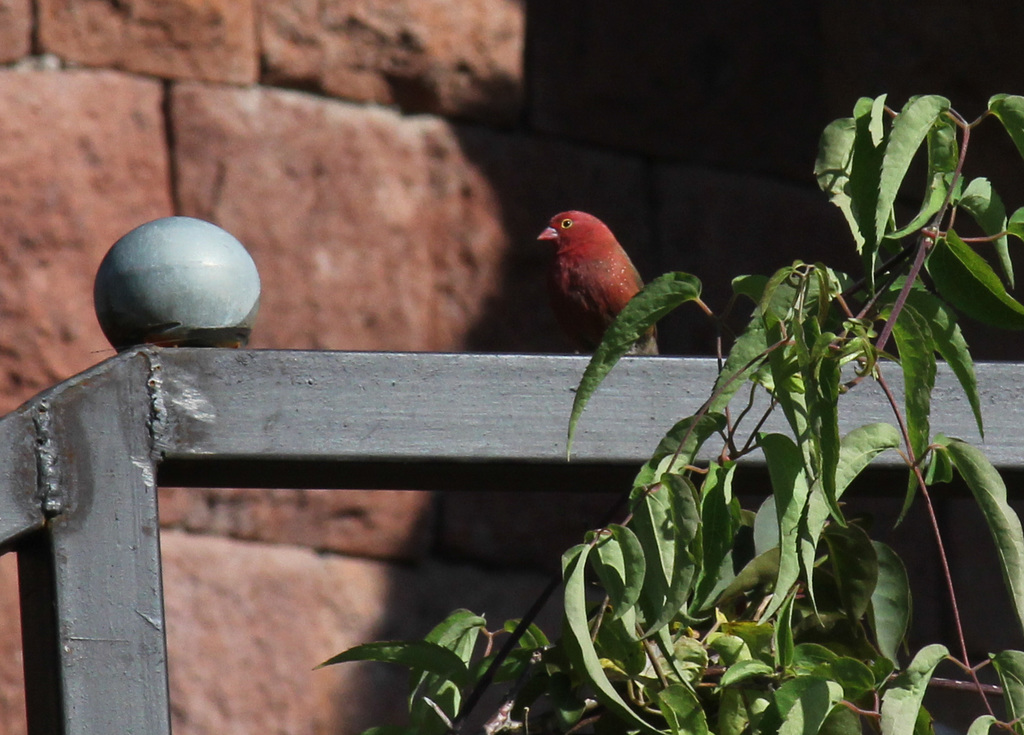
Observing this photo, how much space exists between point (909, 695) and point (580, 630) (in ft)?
0.64

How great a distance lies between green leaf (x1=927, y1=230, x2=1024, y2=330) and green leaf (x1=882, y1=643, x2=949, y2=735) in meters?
0.21

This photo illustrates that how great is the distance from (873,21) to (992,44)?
0.26 metres

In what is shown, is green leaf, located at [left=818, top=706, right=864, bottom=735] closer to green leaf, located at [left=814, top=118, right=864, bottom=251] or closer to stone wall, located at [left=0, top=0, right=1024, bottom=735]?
green leaf, located at [left=814, top=118, right=864, bottom=251]

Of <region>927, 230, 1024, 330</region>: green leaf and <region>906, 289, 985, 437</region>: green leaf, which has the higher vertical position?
<region>927, 230, 1024, 330</region>: green leaf

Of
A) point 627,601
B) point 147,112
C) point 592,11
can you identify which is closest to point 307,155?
point 147,112

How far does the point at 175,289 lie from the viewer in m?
1.15

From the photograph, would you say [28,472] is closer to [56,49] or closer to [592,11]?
[56,49]

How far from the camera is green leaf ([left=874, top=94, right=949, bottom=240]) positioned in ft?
2.71

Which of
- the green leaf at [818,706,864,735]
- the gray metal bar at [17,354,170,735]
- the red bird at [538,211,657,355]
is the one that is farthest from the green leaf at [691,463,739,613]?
the red bird at [538,211,657,355]

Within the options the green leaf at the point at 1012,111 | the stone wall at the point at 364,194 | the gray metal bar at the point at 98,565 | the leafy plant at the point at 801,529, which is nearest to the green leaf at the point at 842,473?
the leafy plant at the point at 801,529

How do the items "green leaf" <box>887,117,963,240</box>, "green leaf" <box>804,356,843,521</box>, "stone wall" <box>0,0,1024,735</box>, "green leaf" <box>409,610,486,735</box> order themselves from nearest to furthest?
1. "green leaf" <box>804,356,843,521</box>
2. "green leaf" <box>887,117,963,240</box>
3. "green leaf" <box>409,610,486,735</box>
4. "stone wall" <box>0,0,1024,735</box>

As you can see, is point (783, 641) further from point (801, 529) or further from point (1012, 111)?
point (1012, 111)

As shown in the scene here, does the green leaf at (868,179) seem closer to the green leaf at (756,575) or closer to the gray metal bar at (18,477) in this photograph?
the green leaf at (756,575)

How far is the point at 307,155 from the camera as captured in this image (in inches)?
109
